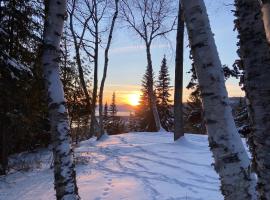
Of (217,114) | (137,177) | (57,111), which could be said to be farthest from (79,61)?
(217,114)

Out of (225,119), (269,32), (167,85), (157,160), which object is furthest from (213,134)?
(167,85)

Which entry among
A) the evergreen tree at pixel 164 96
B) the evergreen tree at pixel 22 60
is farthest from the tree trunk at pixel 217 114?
the evergreen tree at pixel 164 96

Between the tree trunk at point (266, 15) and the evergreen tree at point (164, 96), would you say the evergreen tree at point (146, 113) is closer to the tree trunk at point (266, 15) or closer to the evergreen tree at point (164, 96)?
the evergreen tree at point (164, 96)

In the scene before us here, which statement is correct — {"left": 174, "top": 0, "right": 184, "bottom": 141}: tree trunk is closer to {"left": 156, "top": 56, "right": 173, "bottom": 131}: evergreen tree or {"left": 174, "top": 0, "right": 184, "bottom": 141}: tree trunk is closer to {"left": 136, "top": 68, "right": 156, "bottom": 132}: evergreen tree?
{"left": 136, "top": 68, "right": 156, "bottom": 132}: evergreen tree

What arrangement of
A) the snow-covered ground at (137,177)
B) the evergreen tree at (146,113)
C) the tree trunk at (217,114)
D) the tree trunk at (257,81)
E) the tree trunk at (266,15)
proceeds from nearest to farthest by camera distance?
the tree trunk at (266,15), the tree trunk at (257,81), the tree trunk at (217,114), the snow-covered ground at (137,177), the evergreen tree at (146,113)

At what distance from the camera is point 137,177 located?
9234 mm

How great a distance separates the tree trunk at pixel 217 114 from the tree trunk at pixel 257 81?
0.54 metres

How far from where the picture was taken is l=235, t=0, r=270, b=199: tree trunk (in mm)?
2676

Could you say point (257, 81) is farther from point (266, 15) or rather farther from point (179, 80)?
point (179, 80)

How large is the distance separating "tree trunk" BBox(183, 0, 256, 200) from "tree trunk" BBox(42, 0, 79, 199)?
2592 mm

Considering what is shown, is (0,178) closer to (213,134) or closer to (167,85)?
(213,134)

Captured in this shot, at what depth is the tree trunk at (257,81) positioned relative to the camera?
268cm

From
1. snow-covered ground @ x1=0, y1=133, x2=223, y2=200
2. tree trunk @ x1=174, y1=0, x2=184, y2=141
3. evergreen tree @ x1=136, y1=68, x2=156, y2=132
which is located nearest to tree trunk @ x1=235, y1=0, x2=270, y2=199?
snow-covered ground @ x1=0, y1=133, x2=223, y2=200

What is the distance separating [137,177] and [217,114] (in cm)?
613
